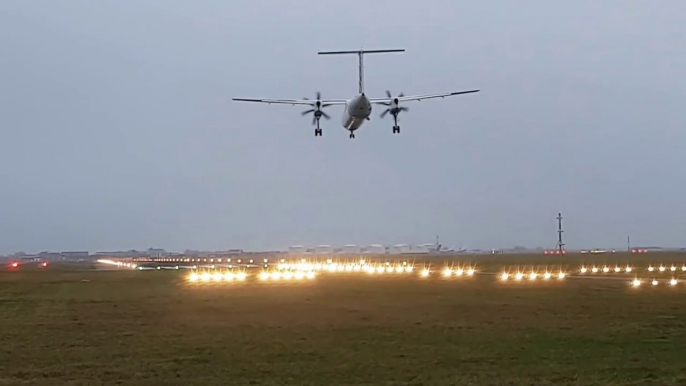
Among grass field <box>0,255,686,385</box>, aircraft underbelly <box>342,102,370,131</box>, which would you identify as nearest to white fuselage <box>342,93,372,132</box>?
aircraft underbelly <box>342,102,370,131</box>

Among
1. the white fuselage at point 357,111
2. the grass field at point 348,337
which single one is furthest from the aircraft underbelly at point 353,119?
the grass field at point 348,337

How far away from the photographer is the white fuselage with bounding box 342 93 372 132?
58.7m

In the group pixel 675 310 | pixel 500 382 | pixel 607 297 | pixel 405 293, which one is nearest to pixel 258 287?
pixel 405 293

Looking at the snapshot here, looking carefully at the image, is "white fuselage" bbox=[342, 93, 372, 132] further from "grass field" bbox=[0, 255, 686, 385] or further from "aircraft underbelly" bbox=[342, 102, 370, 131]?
"grass field" bbox=[0, 255, 686, 385]

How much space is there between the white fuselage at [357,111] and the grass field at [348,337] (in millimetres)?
13682

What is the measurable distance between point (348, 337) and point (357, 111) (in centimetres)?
2953

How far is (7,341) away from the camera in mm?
33375

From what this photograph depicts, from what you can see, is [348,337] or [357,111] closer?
[348,337]

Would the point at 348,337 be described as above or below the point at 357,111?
below

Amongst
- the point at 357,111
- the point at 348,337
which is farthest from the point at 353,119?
the point at 348,337

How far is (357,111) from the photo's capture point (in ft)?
196

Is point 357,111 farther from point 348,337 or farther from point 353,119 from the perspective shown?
point 348,337

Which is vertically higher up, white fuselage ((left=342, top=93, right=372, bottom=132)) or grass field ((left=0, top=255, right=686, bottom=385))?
white fuselage ((left=342, top=93, right=372, bottom=132))

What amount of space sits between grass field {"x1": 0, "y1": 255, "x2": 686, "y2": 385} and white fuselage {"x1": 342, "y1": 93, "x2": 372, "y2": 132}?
44.9 feet
